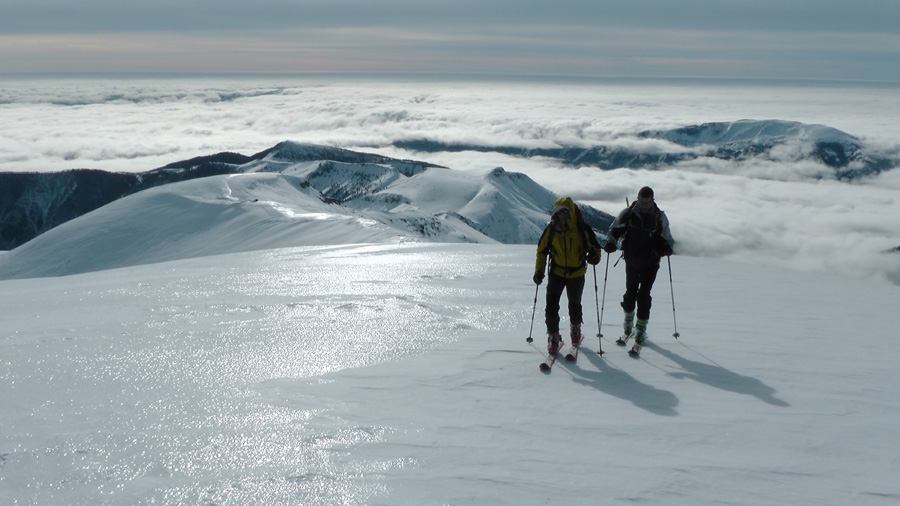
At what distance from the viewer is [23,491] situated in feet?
13.6

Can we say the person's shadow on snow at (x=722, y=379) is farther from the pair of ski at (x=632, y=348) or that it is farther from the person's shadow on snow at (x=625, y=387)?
the person's shadow on snow at (x=625, y=387)

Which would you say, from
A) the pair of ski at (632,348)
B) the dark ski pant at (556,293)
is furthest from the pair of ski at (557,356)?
the pair of ski at (632,348)

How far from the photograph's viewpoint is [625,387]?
6.43 m

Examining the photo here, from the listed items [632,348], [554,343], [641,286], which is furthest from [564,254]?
[632,348]

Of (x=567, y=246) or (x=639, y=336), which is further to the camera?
(x=639, y=336)

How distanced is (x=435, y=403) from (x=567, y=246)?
2.61 m

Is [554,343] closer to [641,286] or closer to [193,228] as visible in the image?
[641,286]

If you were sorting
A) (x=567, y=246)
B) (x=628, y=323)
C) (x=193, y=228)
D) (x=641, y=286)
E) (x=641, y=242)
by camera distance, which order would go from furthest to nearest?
(x=193, y=228) < (x=628, y=323) < (x=641, y=286) < (x=641, y=242) < (x=567, y=246)

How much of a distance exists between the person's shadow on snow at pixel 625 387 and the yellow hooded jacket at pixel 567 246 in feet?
3.78

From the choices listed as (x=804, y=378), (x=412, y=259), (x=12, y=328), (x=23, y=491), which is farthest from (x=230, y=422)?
(x=412, y=259)

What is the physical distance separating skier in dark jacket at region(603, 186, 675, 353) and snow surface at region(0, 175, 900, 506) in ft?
2.35

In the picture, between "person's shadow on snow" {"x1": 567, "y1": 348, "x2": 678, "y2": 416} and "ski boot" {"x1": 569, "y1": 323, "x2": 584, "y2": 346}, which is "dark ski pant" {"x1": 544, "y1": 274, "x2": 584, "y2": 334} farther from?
"person's shadow on snow" {"x1": 567, "y1": 348, "x2": 678, "y2": 416}

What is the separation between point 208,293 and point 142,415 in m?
7.34

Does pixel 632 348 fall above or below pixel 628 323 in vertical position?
below
